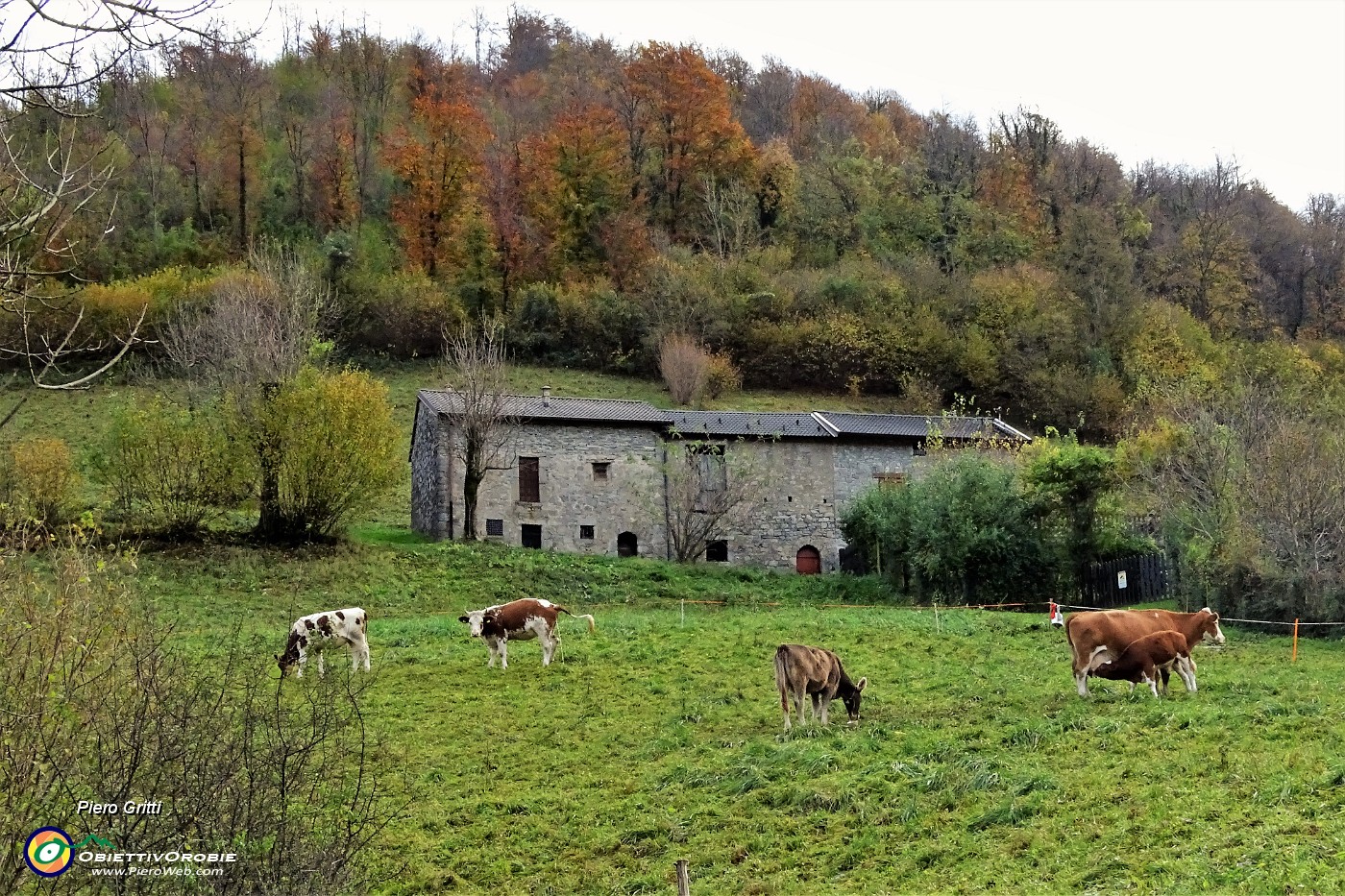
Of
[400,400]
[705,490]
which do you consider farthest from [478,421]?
[400,400]

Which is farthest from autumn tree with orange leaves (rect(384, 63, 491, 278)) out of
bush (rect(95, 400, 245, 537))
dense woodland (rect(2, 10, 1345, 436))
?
bush (rect(95, 400, 245, 537))

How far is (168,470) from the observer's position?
31.0 m

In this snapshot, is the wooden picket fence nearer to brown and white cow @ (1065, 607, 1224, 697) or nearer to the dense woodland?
brown and white cow @ (1065, 607, 1224, 697)

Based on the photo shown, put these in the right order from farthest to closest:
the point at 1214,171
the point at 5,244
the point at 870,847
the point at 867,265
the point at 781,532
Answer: the point at 1214,171, the point at 867,265, the point at 781,532, the point at 870,847, the point at 5,244

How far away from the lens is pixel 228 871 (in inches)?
282

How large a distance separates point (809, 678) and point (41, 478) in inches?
923

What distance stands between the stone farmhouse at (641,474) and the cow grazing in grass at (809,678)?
22344mm

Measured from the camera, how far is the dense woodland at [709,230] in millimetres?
57469

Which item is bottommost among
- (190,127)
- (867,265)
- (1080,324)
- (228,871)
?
(228,871)

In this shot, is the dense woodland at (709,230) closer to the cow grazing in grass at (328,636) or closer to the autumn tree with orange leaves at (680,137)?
the autumn tree with orange leaves at (680,137)

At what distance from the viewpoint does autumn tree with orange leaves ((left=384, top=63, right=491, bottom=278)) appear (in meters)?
63.7

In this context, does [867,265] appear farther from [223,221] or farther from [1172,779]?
[1172,779]

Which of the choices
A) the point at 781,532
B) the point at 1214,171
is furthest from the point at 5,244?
the point at 1214,171

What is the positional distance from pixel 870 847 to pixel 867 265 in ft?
182
